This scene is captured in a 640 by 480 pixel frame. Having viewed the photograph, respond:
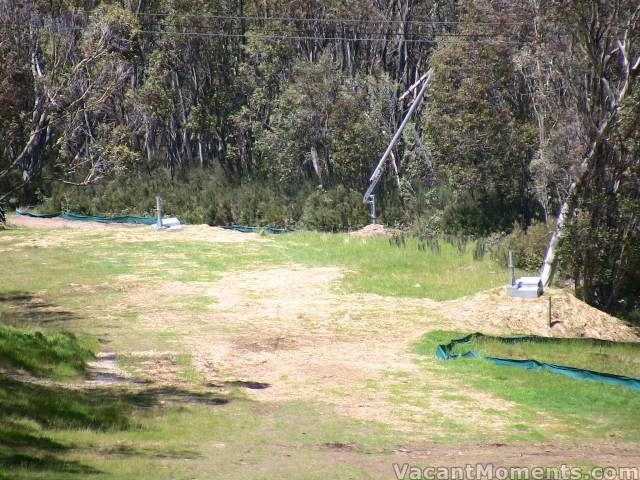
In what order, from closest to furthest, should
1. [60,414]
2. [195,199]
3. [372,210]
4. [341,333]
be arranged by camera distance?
[60,414], [341,333], [372,210], [195,199]

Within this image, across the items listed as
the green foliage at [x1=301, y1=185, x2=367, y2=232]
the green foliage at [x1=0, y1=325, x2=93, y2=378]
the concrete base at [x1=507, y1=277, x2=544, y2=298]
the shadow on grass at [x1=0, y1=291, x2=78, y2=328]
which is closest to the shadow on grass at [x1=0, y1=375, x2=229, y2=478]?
the green foliage at [x1=0, y1=325, x2=93, y2=378]

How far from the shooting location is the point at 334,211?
1304 inches

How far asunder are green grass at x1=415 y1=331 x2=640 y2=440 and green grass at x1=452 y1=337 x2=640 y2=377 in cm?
100

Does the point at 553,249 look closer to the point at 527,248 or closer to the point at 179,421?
the point at 527,248

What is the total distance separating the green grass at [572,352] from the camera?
13975 mm

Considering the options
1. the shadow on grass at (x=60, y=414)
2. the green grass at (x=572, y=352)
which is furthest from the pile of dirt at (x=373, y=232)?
the shadow on grass at (x=60, y=414)

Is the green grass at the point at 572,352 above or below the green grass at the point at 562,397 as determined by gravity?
below

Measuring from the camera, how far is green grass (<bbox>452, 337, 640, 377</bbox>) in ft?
45.8

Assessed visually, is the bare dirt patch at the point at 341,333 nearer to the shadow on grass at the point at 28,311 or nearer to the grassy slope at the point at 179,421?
the grassy slope at the point at 179,421

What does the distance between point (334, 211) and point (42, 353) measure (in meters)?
21.4

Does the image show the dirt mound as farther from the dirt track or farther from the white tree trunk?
the white tree trunk

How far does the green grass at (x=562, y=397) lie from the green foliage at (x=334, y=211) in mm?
19458

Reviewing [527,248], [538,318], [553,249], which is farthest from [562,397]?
[527,248]

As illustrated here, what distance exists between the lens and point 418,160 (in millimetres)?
→ 34812
